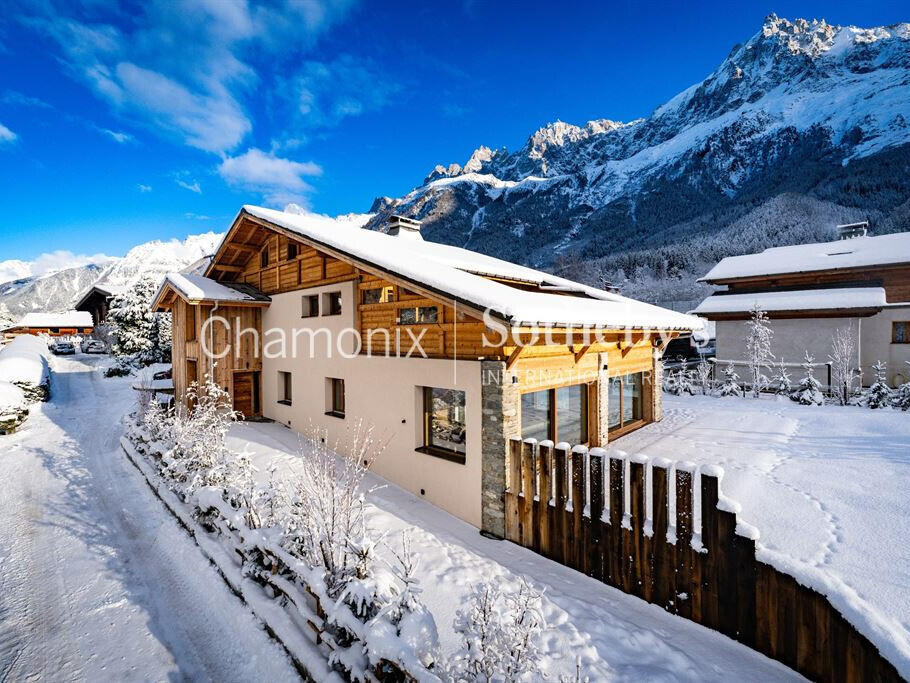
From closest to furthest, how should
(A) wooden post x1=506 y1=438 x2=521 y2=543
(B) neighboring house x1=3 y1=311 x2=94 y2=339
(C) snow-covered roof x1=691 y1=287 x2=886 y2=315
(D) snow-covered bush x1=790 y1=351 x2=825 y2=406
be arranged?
(A) wooden post x1=506 y1=438 x2=521 y2=543
(D) snow-covered bush x1=790 y1=351 x2=825 y2=406
(C) snow-covered roof x1=691 y1=287 x2=886 y2=315
(B) neighboring house x1=3 y1=311 x2=94 y2=339

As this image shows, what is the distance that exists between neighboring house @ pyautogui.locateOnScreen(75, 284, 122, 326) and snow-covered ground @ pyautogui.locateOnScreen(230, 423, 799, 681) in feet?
157

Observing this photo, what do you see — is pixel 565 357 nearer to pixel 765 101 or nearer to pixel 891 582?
pixel 891 582

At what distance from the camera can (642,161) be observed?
12675 centimetres

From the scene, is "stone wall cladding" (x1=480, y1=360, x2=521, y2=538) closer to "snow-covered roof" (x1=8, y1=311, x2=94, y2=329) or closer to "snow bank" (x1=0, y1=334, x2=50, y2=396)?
"snow bank" (x1=0, y1=334, x2=50, y2=396)

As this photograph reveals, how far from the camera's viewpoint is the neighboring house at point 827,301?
18.0 meters

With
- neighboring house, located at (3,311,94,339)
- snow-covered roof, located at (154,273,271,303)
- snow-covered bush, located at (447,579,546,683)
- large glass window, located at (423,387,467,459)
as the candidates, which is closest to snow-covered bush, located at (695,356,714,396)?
large glass window, located at (423,387,467,459)

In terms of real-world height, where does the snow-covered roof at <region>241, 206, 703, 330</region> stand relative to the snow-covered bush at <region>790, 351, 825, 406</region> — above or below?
above

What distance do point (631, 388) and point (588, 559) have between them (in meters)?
8.01

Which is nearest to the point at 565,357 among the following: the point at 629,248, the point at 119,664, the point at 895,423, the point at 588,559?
the point at 588,559

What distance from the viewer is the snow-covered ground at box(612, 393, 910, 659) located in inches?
181

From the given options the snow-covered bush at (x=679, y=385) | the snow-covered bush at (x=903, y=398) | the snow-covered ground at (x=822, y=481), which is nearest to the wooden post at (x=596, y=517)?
the snow-covered ground at (x=822, y=481)

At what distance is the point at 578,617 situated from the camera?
471 centimetres

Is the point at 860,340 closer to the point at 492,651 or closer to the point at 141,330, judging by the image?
the point at 492,651

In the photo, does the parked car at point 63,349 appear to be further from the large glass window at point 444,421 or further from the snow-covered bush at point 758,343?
the snow-covered bush at point 758,343
